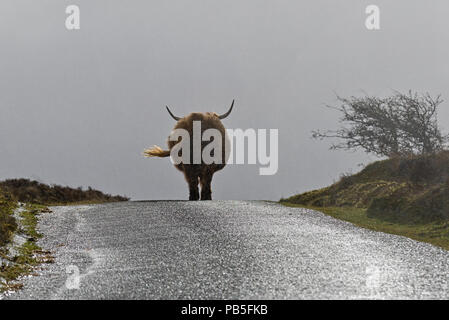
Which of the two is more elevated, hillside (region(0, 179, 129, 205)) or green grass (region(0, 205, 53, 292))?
hillside (region(0, 179, 129, 205))

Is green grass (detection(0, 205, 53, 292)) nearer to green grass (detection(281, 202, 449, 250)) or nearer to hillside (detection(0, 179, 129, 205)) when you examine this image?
hillside (detection(0, 179, 129, 205))

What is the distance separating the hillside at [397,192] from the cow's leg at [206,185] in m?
3.14

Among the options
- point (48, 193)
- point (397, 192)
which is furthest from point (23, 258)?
point (48, 193)

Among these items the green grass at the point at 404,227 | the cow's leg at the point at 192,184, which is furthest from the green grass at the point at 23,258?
the green grass at the point at 404,227

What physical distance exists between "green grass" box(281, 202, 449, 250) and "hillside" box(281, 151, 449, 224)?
0.29 metres

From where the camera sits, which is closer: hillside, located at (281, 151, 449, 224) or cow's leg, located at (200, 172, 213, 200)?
hillside, located at (281, 151, 449, 224)

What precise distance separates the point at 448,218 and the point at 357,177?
5.83 metres

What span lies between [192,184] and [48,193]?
5841 mm

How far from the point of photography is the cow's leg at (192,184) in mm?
17938

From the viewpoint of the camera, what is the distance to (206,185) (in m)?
18.2

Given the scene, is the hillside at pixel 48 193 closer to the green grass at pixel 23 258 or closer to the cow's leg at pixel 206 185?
the cow's leg at pixel 206 185

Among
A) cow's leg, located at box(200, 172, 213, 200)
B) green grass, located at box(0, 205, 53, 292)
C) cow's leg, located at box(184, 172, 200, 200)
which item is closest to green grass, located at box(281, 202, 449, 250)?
cow's leg, located at box(200, 172, 213, 200)

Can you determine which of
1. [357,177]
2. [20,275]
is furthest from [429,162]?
[20,275]

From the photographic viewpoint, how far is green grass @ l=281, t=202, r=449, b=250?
42.5 ft
